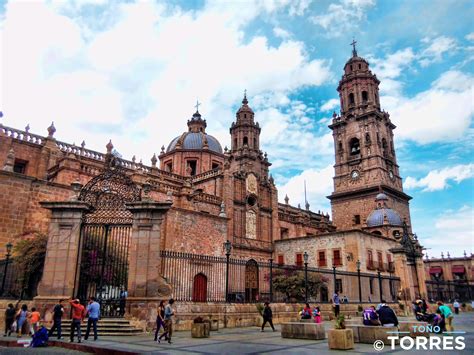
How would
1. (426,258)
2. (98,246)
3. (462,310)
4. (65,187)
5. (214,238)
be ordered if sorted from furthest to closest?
(426,258) < (462,310) < (214,238) < (65,187) < (98,246)

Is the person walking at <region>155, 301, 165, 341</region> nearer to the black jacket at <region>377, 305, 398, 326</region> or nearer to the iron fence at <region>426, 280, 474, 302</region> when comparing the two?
the black jacket at <region>377, 305, 398, 326</region>

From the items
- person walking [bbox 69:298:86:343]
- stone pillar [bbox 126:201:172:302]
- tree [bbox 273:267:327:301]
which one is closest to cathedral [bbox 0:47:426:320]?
stone pillar [bbox 126:201:172:302]

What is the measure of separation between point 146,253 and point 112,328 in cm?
268

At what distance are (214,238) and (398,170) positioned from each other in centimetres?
3537

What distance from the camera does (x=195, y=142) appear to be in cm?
4684

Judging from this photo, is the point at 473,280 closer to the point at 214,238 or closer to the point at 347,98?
the point at 347,98

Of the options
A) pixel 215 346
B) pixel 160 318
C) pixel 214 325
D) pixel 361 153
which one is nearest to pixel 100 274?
pixel 214 325

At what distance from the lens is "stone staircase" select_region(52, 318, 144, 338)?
12675mm

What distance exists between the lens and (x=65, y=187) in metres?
22.7

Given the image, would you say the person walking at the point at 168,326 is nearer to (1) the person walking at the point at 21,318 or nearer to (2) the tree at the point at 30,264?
(1) the person walking at the point at 21,318

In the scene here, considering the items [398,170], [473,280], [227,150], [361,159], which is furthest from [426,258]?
[227,150]

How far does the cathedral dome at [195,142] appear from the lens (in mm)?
46312

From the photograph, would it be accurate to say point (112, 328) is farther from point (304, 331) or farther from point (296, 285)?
point (296, 285)

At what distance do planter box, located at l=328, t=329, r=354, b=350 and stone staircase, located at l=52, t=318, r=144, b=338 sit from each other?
6.61 metres
